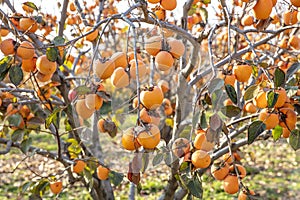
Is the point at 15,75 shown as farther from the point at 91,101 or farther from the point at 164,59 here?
the point at 164,59

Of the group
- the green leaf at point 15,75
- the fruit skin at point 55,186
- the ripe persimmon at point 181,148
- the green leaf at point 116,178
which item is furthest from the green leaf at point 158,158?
the fruit skin at point 55,186

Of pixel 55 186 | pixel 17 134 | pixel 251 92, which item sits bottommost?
pixel 55 186

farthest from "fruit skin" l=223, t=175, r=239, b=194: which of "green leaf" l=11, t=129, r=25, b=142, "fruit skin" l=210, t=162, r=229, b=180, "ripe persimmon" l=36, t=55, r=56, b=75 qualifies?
"green leaf" l=11, t=129, r=25, b=142

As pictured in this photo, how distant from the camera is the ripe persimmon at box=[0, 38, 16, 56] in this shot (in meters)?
1.01

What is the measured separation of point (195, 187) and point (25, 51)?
1.89ft

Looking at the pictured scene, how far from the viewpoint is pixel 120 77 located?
0.81m

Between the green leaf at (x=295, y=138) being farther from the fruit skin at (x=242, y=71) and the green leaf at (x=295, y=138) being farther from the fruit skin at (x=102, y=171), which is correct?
the fruit skin at (x=102, y=171)

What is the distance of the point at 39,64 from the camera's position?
3.37 feet

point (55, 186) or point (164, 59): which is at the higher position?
point (164, 59)

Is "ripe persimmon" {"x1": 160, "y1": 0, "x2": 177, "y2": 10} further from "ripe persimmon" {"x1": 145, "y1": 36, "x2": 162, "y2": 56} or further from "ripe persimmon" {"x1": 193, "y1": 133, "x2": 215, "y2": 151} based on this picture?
"ripe persimmon" {"x1": 193, "y1": 133, "x2": 215, "y2": 151}

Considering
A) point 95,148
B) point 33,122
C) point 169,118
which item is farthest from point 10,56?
point 169,118

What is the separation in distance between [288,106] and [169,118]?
101 centimetres

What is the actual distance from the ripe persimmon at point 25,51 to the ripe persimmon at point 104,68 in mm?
284

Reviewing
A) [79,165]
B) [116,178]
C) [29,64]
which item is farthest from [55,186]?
[29,64]
